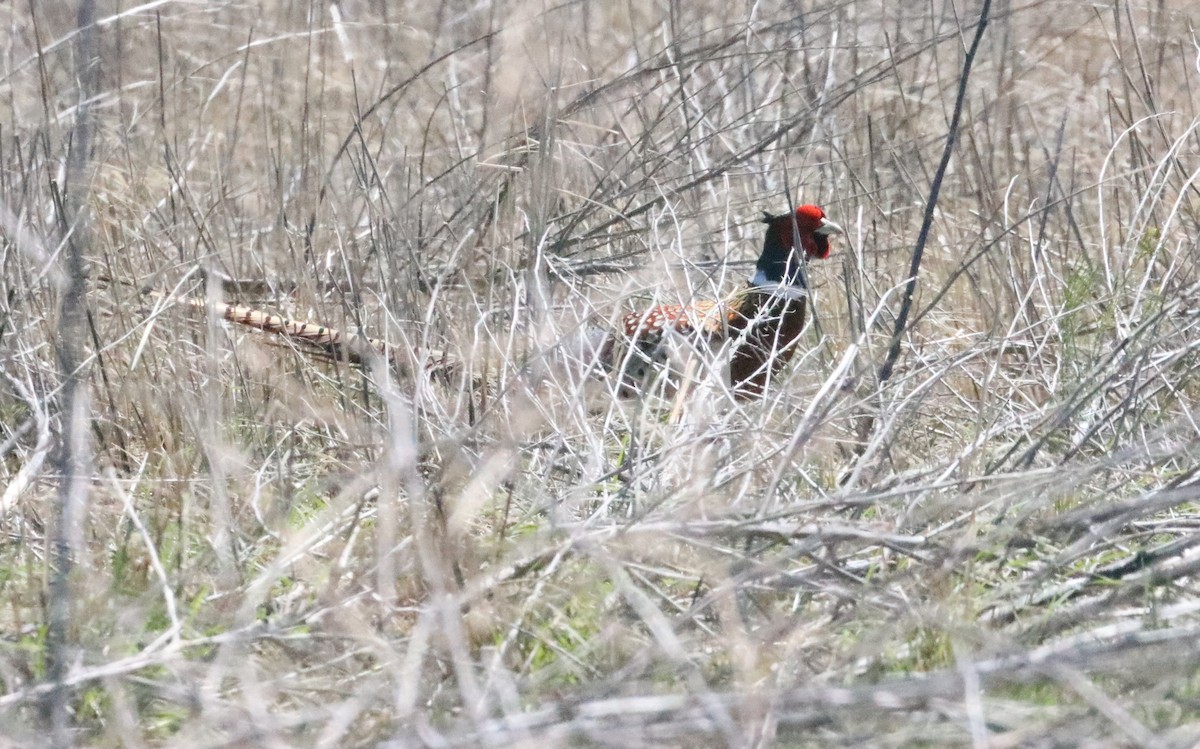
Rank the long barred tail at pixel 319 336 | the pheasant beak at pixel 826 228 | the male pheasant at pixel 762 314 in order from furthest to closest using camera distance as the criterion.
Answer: the pheasant beak at pixel 826 228
the male pheasant at pixel 762 314
the long barred tail at pixel 319 336

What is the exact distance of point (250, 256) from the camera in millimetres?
4219

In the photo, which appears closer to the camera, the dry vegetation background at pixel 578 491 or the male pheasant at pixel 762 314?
the dry vegetation background at pixel 578 491

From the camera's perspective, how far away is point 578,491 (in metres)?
2.30

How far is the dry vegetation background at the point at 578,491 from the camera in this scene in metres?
1.74

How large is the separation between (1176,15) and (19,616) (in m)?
4.53

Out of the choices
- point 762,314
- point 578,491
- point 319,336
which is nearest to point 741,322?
point 762,314

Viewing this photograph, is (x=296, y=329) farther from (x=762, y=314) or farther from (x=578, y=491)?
(x=578, y=491)

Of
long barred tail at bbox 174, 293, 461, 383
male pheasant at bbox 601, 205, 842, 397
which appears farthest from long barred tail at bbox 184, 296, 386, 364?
male pheasant at bbox 601, 205, 842, 397

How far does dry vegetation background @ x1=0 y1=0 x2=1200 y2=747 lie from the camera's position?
1.74m

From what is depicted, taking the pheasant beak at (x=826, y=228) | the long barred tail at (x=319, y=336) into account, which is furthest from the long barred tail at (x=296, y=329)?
the pheasant beak at (x=826, y=228)

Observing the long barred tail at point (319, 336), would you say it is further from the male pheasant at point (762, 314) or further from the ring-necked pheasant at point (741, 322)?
the male pheasant at point (762, 314)

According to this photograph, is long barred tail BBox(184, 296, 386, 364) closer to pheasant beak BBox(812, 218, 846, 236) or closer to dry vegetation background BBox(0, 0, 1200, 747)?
dry vegetation background BBox(0, 0, 1200, 747)

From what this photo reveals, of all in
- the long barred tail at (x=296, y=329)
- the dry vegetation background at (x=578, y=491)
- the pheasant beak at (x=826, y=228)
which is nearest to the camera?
the dry vegetation background at (x=578, y=491)

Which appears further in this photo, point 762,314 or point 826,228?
point 826,228
